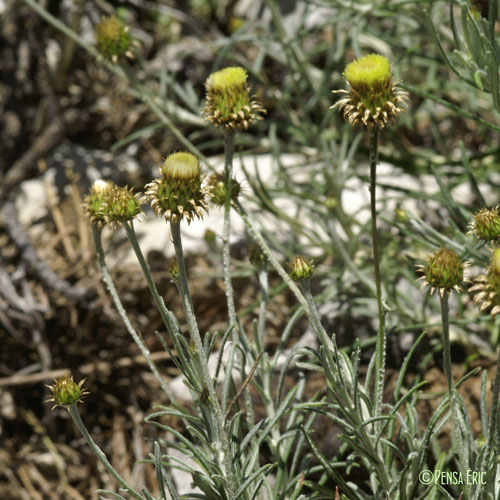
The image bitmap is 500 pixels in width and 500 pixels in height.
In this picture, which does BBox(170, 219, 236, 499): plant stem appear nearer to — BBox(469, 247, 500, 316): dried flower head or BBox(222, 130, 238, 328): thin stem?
BBox(222, 130, 238, 328): thin stem

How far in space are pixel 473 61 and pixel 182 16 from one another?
213cm

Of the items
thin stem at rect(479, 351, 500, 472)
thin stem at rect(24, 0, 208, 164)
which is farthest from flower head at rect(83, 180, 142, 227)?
thin stem at rect(479, 351, 500, 472)

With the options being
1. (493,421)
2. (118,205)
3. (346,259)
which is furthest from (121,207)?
(346,259)

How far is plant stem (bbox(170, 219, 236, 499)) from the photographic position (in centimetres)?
124

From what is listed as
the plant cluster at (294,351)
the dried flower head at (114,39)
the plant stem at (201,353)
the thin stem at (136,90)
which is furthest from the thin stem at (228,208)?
the dried flower head at (114,39)

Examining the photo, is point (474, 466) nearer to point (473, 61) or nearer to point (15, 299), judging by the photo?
point (473, 61)

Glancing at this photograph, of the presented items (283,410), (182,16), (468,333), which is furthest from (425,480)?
(182,16)

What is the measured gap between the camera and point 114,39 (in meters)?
2.19

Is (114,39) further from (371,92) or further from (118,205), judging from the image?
(371,92)

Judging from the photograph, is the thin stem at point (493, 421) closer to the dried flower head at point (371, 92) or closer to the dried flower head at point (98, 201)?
the dried flower head at point (371, 92)

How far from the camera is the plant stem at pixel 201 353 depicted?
1.24 metres

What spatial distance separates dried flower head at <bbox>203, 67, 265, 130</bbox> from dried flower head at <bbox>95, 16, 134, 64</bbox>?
939mm

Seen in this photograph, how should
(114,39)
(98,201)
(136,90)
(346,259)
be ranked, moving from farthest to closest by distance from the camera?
(136,90) → (114,39) → (346,259) → (98,201)

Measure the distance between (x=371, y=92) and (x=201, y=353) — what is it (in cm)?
58
